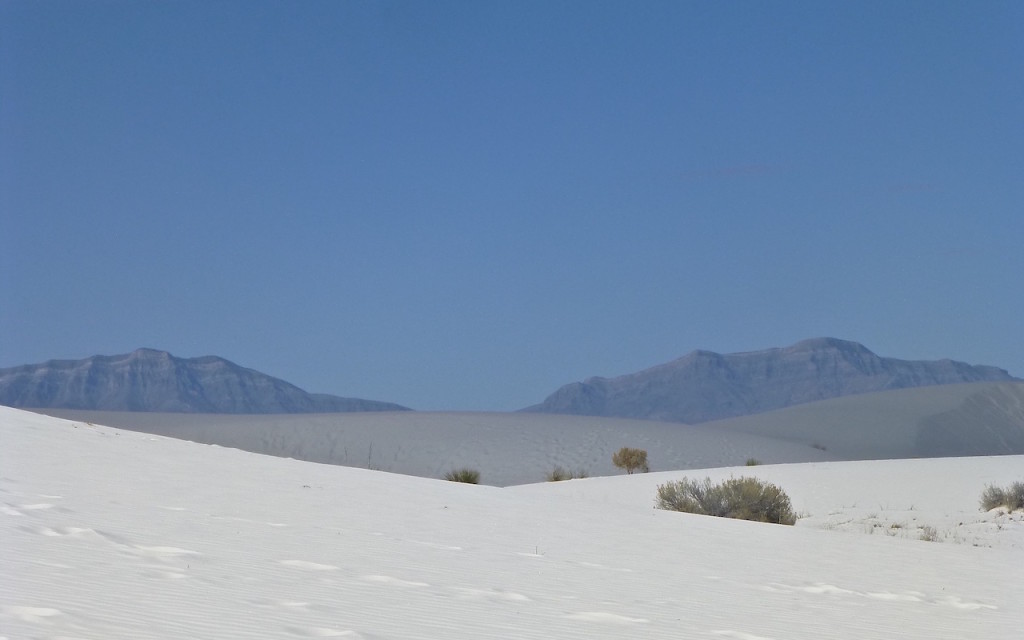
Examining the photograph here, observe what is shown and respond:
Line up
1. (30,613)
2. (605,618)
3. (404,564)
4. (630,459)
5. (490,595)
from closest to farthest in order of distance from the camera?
1. (30,613)
2. (605,618)
3. (490,595)
4. (404,564)
5. (630,459)

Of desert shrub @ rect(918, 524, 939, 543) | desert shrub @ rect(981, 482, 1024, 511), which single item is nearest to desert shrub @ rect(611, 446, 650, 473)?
desert shrub @ rect(981, 482, 1024, 511)

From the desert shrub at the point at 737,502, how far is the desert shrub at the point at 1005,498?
4.25m

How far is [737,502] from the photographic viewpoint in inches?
672

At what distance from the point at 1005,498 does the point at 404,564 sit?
1427 centimetres

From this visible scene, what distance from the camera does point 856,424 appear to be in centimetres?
5653

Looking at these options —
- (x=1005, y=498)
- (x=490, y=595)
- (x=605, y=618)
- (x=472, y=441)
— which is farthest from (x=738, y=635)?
(x=472, y=441)

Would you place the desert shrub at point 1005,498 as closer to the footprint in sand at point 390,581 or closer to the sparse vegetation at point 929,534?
the sparse vegetation at point 929,534

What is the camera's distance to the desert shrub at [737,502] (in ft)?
55.6

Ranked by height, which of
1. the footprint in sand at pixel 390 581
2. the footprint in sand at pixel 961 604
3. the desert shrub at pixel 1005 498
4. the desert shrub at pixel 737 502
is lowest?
the footprint in sand at pixel 390 581

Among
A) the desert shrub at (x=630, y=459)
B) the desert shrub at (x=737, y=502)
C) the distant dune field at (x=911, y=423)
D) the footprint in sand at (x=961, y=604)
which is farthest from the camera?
the distant dune field at (x=911, y=423)

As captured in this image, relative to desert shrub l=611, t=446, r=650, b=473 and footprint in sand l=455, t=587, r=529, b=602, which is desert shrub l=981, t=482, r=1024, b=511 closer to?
footprint in sand l=455, t=587, r=529, b=602

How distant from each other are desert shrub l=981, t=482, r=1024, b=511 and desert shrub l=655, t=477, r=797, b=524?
4.25 meters

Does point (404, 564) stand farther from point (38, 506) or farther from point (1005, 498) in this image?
point (1005, 498)

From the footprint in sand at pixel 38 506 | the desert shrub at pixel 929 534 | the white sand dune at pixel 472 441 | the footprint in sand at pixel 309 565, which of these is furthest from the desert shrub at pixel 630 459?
the footprint in sand at pixel 309 565
